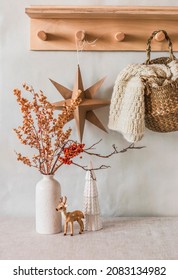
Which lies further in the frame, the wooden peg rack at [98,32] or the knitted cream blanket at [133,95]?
the wooden peg rack at [98,32]

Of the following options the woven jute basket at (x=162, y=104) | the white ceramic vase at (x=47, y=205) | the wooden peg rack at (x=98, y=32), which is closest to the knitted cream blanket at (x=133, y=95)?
the woven jute basket at (x=162, y=104)

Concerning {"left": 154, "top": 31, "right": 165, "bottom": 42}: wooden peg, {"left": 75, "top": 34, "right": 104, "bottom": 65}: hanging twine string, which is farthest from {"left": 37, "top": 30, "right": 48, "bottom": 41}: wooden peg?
{"left": 154, "top": 31, "right": 165, "bottom": 42}: wooden peg

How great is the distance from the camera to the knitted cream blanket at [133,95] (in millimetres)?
1296

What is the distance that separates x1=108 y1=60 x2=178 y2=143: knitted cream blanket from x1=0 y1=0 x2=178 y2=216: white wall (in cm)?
11

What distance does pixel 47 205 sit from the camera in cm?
131

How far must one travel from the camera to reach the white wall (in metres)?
1.45

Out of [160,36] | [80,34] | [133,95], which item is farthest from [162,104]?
[80,34]

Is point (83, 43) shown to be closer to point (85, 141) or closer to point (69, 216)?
point (85, 141)

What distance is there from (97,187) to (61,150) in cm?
22

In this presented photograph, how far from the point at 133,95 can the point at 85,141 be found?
260mm

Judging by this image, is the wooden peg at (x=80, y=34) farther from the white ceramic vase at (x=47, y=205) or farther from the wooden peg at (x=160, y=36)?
the white ceramic vase at (x=47, y=205)

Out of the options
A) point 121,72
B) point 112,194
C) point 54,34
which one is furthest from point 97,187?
point 54,34

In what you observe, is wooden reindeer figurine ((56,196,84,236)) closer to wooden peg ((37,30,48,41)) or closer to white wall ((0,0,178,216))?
white wall ((0,0,178,216))

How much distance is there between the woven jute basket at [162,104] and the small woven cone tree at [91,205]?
245mm
